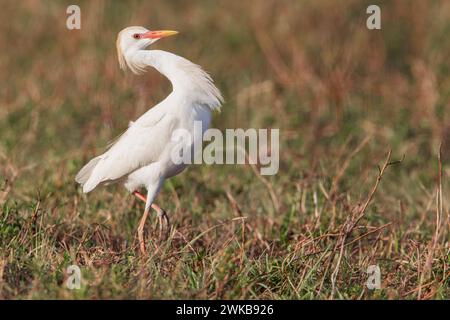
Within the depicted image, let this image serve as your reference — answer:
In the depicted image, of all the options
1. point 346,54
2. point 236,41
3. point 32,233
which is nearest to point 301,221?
point 32,233

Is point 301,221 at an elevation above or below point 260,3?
below

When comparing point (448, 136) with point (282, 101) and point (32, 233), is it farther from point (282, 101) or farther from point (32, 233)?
point (32, 233)

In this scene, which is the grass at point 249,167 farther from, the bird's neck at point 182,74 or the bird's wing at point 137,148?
the bird's neck at point 182,74

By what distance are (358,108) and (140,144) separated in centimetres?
415

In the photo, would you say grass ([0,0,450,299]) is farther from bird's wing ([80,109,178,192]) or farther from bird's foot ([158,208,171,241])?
bird's wing ([80,109,178,192])

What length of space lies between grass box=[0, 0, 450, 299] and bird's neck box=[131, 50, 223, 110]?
78 cm

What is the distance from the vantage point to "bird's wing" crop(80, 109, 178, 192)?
525cm

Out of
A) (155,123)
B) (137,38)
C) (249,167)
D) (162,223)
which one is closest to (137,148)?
(155,123)

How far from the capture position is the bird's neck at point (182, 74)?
5344mm

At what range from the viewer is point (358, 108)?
9055mm

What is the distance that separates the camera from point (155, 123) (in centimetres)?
530

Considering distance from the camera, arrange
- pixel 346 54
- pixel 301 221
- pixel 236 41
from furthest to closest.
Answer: pixel 236 41
pixel 346 54
pixel 301 221

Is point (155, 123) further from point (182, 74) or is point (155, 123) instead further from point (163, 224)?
point (163, 224)
